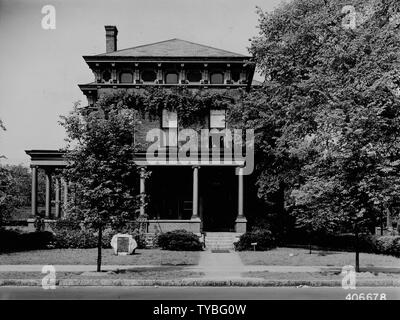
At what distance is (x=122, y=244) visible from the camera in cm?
2320

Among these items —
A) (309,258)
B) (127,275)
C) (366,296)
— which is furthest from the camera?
(309,258)

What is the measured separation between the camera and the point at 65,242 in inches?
1032

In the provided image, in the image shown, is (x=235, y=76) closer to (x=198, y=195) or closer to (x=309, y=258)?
(x=198, y=195)

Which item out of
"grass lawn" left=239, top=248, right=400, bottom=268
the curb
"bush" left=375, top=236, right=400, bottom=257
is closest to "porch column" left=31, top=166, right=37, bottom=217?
"grass lawn" left=239, top=248, right=400, bottom=268

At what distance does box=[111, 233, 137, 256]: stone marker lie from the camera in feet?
75.8

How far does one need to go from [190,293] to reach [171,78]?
903 inches

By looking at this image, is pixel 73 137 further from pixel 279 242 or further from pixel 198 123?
pixel 198 123

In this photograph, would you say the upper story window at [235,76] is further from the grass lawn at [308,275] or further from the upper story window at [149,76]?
the grass lawn at [308,275]

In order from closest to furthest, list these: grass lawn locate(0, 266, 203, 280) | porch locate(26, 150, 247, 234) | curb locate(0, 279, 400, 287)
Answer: curb locate(0, 279, 400, 287) < grass lawn locate(0, 266, 203, 280) < porch locate(26, 150, 247, 234)

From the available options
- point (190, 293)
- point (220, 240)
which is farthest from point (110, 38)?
point (190, 293)

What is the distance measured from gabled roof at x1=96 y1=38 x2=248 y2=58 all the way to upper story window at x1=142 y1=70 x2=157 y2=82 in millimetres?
1148

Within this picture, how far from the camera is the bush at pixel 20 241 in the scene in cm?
2564

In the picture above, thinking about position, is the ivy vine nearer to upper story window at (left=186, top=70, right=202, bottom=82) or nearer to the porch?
upper story window at (left=186, top=70, right=202, bottom=82)
